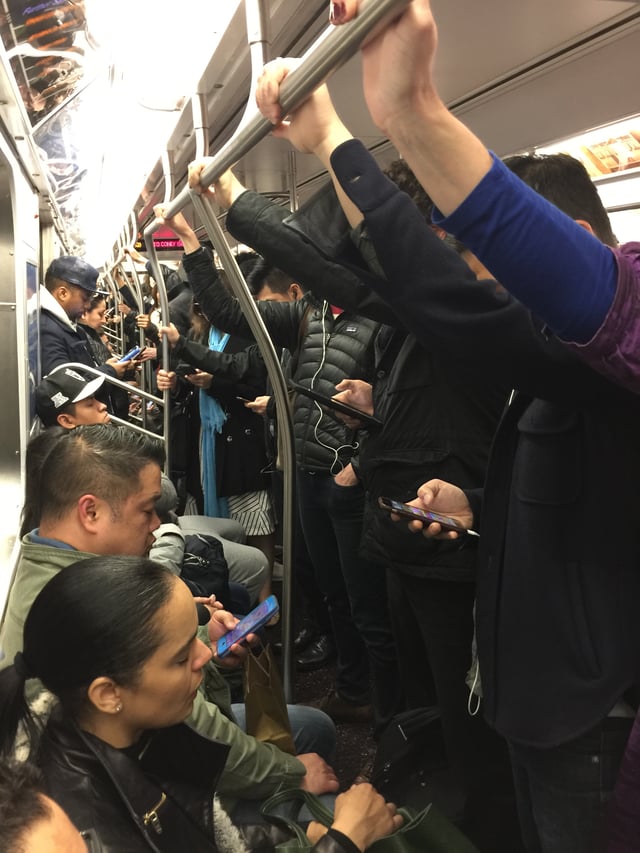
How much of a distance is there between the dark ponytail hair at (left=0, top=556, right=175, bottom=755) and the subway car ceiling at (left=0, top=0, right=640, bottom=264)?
3.40 ft

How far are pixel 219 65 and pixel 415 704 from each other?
177 cm

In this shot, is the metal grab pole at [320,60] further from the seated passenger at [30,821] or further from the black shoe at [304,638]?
the black shoe at [304,638]

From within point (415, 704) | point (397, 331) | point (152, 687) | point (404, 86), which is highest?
point (404, 86)

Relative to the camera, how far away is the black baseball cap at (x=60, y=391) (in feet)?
9.89

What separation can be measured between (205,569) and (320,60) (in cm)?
187

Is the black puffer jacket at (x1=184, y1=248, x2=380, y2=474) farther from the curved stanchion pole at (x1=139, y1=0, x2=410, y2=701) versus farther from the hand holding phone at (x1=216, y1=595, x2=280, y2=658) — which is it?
the hand holding phone at (x1=216, y1=595, x2=280, y2=658)

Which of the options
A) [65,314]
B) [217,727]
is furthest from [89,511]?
[65,314]

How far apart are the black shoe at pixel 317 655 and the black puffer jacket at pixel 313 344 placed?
107 cm

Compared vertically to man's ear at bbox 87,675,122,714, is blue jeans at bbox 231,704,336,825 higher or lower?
lower

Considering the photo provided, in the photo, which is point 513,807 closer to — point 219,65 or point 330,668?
point 330,668

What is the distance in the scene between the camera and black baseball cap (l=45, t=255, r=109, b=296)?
4.38m

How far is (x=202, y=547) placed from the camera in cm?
251

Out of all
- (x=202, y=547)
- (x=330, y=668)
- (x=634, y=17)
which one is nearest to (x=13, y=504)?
(x=202, y=547)

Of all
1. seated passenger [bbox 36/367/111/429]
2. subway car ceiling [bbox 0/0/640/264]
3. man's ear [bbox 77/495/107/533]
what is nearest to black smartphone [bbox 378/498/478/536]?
man's ear [bbox 77/495/107/533]
